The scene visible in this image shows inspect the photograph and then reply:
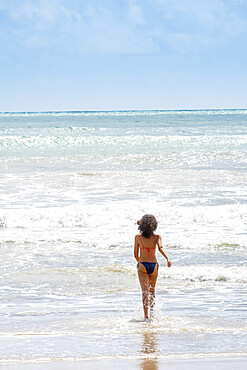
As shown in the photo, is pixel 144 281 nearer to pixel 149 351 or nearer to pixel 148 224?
pixel 148 224

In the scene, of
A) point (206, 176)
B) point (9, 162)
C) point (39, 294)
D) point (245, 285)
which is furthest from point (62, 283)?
point (9, 162)

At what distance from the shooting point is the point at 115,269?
9102 mm

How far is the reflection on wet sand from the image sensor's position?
4.83 meters

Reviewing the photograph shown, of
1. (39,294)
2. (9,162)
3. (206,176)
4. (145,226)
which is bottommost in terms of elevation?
(39,294)

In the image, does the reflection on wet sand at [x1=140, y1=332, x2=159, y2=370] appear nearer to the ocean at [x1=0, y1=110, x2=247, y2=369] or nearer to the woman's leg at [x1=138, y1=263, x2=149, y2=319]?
the ocean at [x1=0, y1=110, x2=247, y2=369]

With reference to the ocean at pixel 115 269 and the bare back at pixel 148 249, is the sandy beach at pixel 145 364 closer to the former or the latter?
the ocean at pixel 115 269

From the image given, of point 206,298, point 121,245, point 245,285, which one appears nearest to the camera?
point 206,298

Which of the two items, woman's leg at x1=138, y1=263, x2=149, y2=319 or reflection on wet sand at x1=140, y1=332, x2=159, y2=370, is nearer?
reflection on wet sand at x1=140, y1=332, x2=159, y2=370

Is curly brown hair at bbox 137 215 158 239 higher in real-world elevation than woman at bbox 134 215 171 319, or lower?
higher

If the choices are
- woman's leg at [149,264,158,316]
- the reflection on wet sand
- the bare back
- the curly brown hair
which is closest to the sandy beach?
the reflection on wet sand

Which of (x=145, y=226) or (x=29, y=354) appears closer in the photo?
(x=29, y=354)

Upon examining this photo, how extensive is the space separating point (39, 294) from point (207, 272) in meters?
2.59

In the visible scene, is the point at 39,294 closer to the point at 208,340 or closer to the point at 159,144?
the point at 208,340

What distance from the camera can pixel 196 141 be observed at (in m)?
48.0
